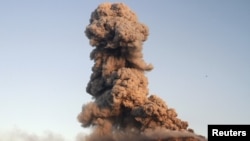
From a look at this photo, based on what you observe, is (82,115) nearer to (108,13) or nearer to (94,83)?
(94,83)

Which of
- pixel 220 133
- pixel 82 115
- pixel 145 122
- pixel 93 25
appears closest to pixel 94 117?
pixel 82 115

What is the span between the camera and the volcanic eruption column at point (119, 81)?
81938 mm

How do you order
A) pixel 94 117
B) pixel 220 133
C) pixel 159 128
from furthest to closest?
pixel 94 117 → pixel 159 128 → pixel 220 133

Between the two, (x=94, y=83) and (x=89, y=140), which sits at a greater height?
(x=94, y=83)

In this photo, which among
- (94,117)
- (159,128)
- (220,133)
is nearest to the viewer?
(220,133)

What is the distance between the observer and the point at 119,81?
3287 inches

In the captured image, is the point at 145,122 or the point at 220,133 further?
the point at 145,122

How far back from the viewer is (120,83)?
83500 mm

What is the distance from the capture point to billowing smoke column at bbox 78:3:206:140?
8194cm

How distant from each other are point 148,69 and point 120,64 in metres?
4.86

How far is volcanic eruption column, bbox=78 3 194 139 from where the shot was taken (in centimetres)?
8194

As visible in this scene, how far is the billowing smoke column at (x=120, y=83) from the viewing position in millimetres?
81938

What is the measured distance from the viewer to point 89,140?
89.8 meters

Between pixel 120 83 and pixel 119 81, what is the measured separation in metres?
0.35
